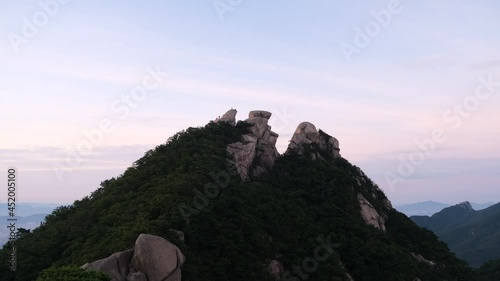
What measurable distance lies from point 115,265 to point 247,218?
12710mm

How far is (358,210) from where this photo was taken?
48.7 metres

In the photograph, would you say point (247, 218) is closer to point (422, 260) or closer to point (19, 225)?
point (422, 260)

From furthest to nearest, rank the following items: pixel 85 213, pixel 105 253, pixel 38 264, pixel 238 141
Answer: pixel 238 141
pixel 85 213
pixel 38 264
pixel 105 253

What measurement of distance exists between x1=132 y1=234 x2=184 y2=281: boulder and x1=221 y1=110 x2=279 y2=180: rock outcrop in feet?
65.9

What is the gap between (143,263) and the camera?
74.2 feet

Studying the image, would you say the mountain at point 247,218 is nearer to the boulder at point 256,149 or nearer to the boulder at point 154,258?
the boulder at point 256,149

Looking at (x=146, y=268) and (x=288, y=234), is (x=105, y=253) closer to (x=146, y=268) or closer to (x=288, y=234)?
(x=146, y=268)

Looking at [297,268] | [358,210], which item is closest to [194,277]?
[297,268]

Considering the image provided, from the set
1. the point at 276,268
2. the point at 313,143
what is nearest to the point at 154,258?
the point at 276,268

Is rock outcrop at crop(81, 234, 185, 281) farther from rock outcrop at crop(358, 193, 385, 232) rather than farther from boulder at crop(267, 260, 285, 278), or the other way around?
rock outcrop at crop(358, 193, 385, 232)

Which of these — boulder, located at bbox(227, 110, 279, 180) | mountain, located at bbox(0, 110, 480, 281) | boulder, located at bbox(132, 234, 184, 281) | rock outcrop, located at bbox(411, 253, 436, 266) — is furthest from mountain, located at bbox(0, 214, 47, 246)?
rock outcrop, located at bbox(411, 253, 436, 266)

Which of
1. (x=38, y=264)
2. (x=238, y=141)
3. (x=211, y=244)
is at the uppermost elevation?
(x=238, y=141)

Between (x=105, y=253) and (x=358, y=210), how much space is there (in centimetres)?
3039

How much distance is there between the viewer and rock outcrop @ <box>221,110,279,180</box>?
4547 centimetres
